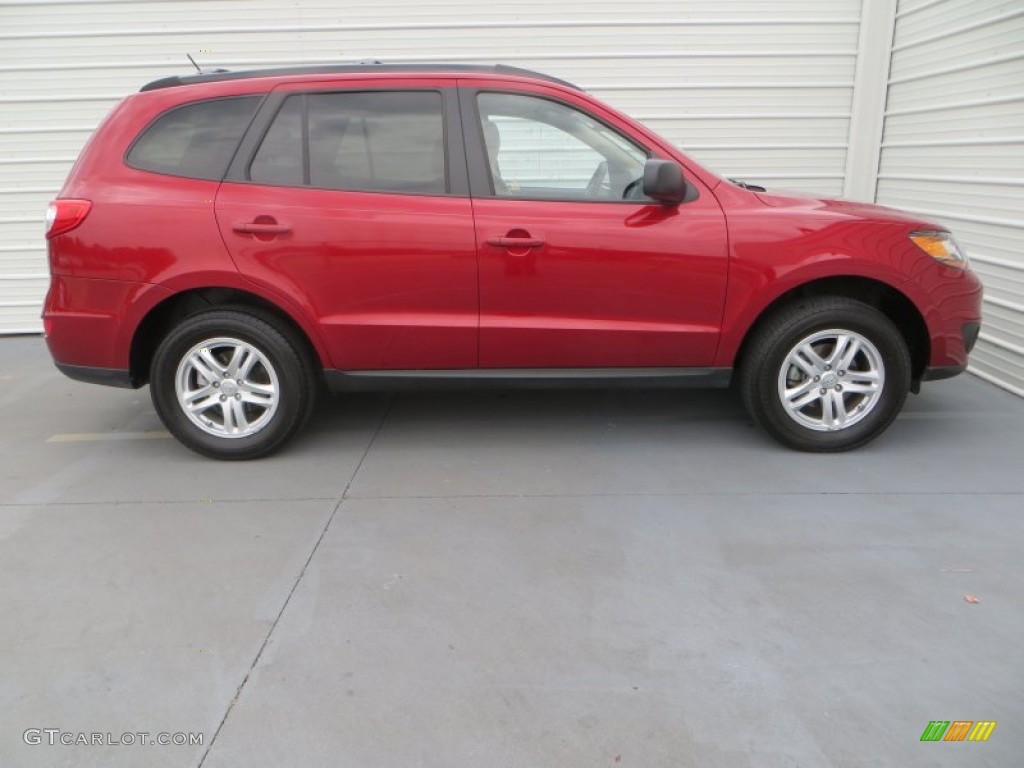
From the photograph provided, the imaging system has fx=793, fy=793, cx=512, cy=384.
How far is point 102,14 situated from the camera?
6.36 m

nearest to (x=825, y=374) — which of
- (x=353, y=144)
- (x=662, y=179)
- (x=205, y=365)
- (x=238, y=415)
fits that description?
(x=662, y=179)

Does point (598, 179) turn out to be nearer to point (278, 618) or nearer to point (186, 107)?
point (186, 107)

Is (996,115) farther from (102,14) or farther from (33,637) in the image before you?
(102,14)

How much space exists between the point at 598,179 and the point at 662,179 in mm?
403

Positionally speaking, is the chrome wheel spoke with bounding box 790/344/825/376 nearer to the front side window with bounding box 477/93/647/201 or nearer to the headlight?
the headlight

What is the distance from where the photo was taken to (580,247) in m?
3.73

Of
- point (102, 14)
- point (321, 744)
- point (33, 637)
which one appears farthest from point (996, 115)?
point (102, 14)

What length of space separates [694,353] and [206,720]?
106 inches

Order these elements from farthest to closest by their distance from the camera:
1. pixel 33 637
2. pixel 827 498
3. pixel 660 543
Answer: pixel 827 498, pixel 660 543, pixel 33 637

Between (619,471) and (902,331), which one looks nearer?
(619,471)

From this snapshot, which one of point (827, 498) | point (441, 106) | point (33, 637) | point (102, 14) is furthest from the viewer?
point (102, 14)

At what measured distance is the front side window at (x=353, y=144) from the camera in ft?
12.5

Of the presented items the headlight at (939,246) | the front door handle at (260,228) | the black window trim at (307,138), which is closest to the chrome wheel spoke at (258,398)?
the front door handle at (260,228)

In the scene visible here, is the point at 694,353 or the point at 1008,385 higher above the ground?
the point at 694,353
